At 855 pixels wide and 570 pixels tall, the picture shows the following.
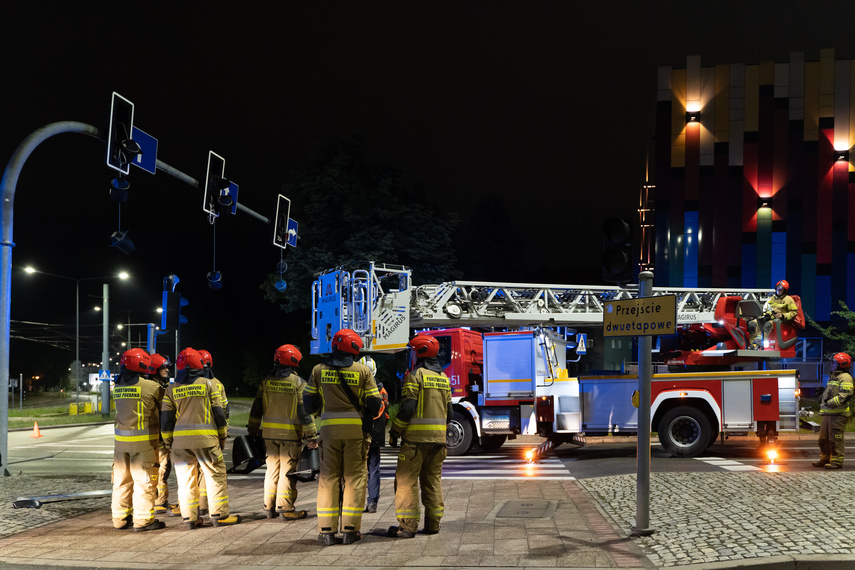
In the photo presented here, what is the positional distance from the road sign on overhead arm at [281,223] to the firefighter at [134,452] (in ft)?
28.1

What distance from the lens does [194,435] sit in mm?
8359

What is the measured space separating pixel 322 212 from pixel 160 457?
71.4 ft

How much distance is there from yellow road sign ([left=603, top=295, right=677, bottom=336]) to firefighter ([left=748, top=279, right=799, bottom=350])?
8805 millimetres

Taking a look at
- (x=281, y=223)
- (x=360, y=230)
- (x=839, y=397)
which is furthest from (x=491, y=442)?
(x=360, y=230)

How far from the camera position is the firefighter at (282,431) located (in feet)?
28.9

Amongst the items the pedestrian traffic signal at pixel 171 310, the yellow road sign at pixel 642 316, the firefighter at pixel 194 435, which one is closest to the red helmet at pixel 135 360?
the firefighter at pixel 194 435

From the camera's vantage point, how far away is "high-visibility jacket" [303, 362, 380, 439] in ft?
24.6

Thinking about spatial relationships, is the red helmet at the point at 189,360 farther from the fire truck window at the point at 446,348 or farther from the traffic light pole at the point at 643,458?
the fire truck window at the point at 446,348

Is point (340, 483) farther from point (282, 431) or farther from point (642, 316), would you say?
point (642, 316)

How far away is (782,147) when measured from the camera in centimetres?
4481

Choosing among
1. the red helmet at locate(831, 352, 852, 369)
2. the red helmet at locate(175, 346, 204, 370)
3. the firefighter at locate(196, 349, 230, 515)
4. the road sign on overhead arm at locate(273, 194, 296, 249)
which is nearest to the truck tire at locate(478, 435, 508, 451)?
the road sign on overhead arm at locate(273, 194, 296, 249)

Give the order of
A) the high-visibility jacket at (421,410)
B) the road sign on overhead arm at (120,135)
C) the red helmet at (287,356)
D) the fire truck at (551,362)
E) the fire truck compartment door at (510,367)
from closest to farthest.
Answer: the high-visibility jacket at (421,410)
the red helmet at (287,356)
the road sign on overhead arm at (120,135)
the fire truck at (551,362)
the fire truck compartment door at (510,367)

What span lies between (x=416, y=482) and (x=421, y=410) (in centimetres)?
72

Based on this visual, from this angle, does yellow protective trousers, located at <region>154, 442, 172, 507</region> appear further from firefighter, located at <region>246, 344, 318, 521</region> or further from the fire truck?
the fire truck
